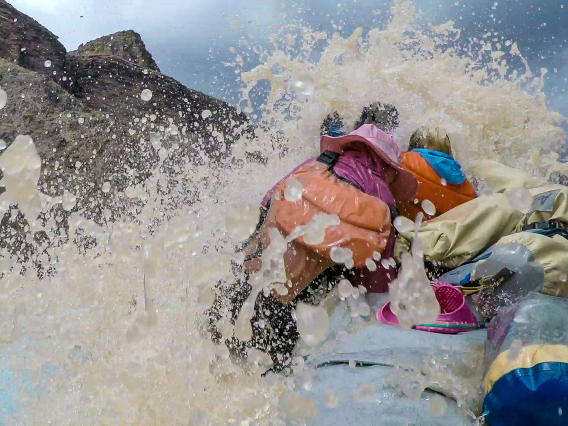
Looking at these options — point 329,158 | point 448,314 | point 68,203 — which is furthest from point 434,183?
point 68,203

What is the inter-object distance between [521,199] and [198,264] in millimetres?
1318

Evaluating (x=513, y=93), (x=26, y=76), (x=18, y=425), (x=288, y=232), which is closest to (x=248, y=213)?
(x=288, y=232)

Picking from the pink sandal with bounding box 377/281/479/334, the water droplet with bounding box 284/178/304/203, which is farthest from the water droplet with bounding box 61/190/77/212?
the pink sandal with bounding box 377/281/479/334

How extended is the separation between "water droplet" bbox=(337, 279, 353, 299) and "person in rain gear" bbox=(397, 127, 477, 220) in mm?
494

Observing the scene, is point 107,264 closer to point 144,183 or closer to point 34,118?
point 144,183

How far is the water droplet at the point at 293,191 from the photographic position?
6.01 feet

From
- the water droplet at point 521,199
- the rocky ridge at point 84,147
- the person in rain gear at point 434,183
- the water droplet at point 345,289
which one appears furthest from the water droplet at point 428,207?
the rocky ridge at point 84,147

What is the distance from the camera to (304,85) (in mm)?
3246

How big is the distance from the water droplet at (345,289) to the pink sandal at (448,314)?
0.66 feet

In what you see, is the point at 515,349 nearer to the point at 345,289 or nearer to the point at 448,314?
the point at 448,314

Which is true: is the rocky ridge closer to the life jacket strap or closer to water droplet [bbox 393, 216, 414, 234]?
water droplet [bbox 393, 216, 414, 234]

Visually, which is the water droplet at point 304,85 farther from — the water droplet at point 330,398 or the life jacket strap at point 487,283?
the water droplet at point 330,398

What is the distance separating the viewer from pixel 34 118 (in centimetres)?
709

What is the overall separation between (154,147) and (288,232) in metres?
6.02
